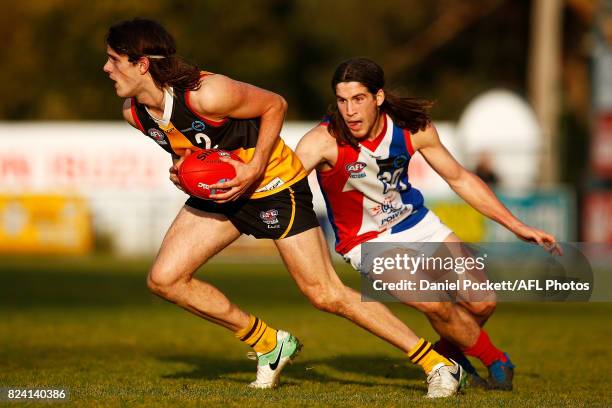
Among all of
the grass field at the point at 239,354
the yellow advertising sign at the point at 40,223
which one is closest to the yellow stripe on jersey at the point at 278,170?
the grass field at the point at 239,354

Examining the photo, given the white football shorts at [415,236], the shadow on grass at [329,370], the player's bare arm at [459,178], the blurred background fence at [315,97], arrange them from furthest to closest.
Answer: the blurred background fence at [315,97]
the shadow on grass at [329,370]
the white football shorts at [415,236]
the player's bare arm at [459,178]

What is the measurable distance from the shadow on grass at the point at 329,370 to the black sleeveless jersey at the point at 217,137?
1.52 meters

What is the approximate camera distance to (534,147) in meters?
26.2

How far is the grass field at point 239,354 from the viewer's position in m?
7.14

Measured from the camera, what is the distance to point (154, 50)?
6.89 meters

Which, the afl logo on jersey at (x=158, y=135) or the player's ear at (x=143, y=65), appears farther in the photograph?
the afl logo on jersey at (x=158, y=135)

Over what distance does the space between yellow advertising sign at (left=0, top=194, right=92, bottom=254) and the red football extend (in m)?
17.8

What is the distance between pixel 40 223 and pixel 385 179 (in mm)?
18162

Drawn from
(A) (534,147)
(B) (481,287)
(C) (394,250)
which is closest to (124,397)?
(C) (394,250)

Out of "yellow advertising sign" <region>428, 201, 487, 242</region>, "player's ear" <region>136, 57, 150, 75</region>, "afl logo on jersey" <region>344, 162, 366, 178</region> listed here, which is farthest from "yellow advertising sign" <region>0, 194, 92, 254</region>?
Result: "player's ear" <region>136, 57, 150, 75</region>

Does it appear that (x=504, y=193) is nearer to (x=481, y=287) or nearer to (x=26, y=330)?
(x=26, y=330)

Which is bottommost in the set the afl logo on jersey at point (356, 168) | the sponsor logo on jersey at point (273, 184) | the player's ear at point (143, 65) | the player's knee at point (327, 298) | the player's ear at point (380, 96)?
the player's knee at point (327, 298)

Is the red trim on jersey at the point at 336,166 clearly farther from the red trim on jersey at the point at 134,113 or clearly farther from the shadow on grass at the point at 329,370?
the shadow on grass at the point at 329,370

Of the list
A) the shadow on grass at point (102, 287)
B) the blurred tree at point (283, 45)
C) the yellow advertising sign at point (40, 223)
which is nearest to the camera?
the shadow on grass at point (102, 287)
